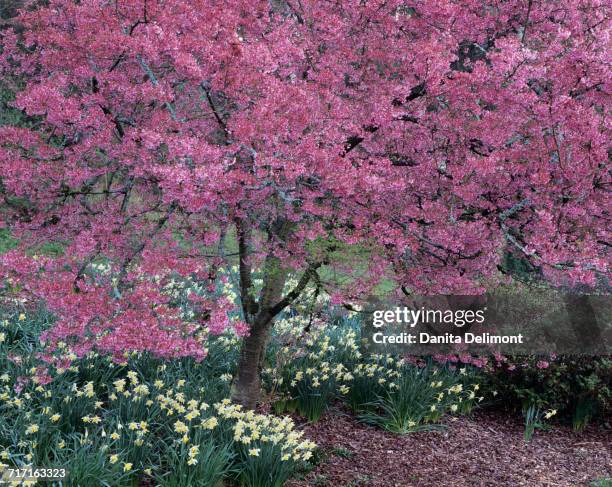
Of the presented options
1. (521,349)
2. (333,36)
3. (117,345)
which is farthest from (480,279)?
(117,345)

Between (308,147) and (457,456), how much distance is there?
12.0 ft

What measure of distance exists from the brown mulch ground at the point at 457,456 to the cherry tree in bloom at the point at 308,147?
1.39m

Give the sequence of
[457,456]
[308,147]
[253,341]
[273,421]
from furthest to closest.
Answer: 1. [457,456]
2. [253,341]
3. [273,421]
4. [308,147]

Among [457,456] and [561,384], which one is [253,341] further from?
[561,384]

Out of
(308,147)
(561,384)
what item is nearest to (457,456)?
(561,384)

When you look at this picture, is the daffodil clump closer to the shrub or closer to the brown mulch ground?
the brown mulch ground

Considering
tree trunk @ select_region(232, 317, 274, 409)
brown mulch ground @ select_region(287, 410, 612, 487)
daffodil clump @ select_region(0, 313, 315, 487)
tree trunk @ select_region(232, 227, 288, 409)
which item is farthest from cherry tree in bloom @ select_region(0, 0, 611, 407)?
brown mulch ground @ select_region(287, 410, 612, 487)

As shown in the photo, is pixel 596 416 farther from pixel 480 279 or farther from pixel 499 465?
pixel 480 279

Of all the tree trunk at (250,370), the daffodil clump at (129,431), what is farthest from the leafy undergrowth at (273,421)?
the tree trunk at (250,370)

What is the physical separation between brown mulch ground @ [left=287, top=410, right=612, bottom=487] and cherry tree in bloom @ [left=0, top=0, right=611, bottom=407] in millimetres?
1393

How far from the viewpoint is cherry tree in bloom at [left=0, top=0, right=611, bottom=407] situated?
12.8ft

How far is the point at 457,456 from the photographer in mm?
5996

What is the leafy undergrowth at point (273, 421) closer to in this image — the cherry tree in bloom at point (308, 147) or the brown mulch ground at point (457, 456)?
the brown mulch ground at point (457, 456)

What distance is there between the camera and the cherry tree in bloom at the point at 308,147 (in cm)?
391
